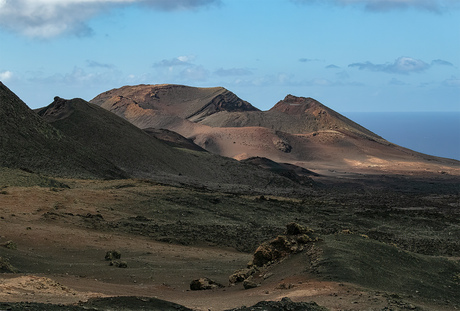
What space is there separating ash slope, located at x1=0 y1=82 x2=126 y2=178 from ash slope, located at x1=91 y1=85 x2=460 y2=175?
130 ft

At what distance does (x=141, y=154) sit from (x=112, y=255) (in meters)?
37.8

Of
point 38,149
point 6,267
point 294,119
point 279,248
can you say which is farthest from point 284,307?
point 294,119

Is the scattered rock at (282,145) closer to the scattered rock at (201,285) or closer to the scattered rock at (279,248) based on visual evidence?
the scattered rock at (279,248)

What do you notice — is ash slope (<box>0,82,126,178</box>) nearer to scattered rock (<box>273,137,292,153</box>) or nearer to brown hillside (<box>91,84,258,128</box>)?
scattered rock (<box>273,137,292,153</box>)

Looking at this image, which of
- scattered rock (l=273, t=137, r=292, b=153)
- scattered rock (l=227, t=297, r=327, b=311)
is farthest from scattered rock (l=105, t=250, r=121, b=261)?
scattered rock (l=273, t=137, r=292, b=153)

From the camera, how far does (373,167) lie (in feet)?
286

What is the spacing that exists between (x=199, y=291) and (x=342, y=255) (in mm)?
3469

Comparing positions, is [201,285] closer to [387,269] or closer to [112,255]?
[387,269]

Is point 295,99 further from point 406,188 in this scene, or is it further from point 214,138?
point 406,188

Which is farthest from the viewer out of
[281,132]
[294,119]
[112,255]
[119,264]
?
[294,119]

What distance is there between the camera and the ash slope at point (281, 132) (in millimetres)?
89875

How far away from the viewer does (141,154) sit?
56.6 meters

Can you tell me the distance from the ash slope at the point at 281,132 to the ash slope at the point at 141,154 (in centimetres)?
2365

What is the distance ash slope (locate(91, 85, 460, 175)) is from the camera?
8988 centimetres
